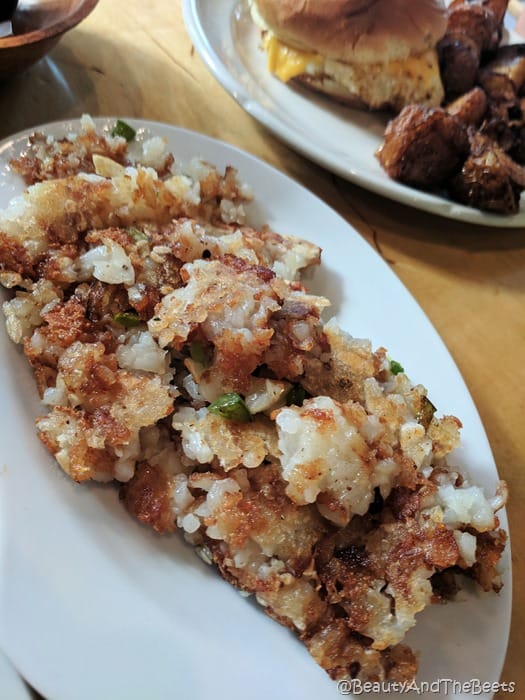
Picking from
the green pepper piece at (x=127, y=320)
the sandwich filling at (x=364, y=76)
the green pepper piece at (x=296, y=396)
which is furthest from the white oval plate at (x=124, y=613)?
the sandwich filling at (x=364, y=76)

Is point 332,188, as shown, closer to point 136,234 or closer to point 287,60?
point 287,60

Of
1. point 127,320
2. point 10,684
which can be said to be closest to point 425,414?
point 127,320

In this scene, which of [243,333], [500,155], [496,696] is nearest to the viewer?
[243,333]

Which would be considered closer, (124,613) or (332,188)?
(124,613)

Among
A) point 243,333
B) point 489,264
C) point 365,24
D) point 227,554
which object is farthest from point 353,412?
point 365,24

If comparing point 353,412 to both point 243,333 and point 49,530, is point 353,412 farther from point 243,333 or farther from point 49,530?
point 49,530

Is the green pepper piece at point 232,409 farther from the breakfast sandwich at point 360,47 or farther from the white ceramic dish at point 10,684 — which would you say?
the breakfast sandwich at point 360,47

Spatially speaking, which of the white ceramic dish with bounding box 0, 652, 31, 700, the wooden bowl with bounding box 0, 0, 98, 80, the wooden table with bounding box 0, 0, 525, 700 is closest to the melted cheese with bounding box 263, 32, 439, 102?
the wooden table with bounding box 0, 0, 525, 700
